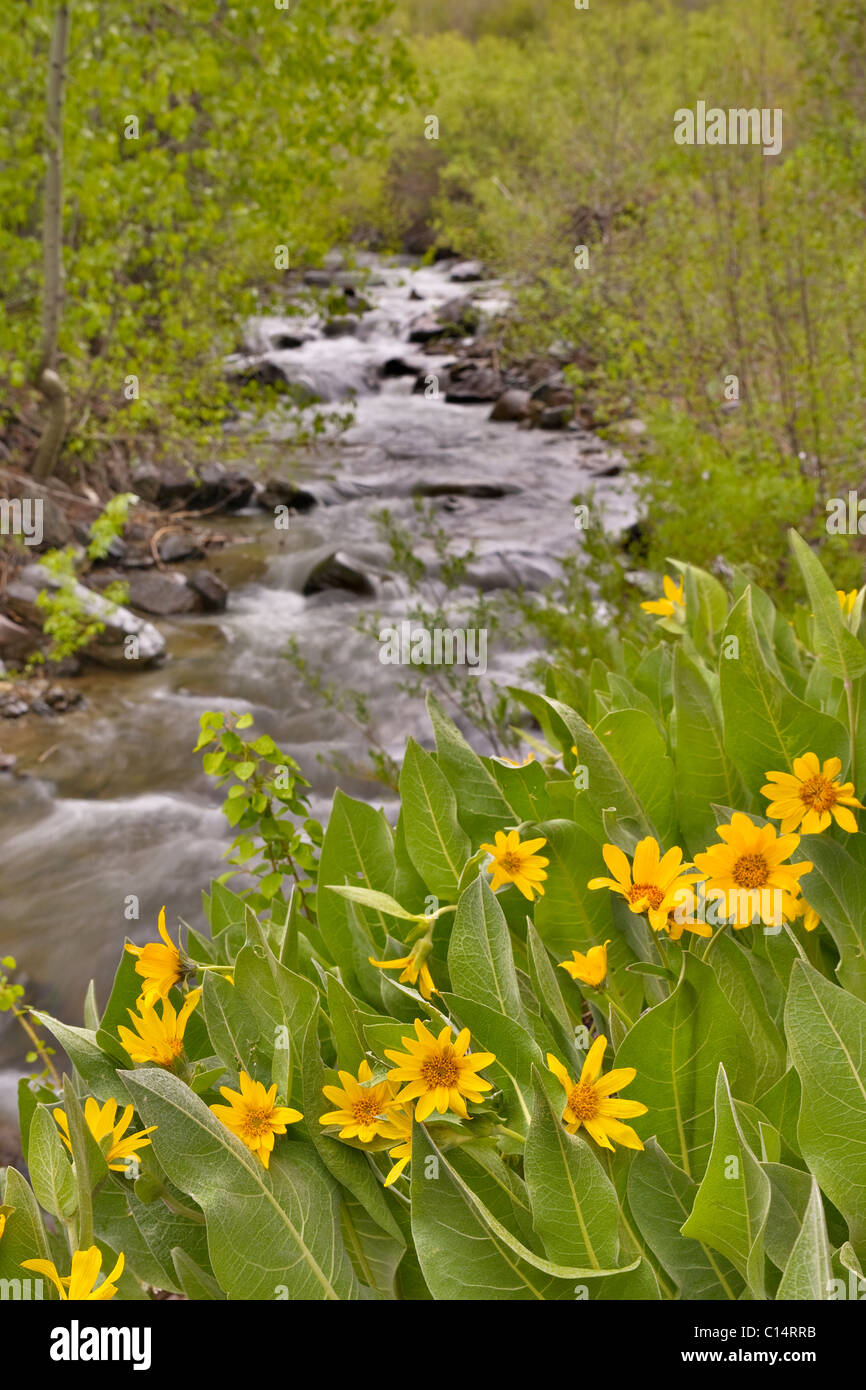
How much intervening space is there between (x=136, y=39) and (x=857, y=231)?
4650 mm

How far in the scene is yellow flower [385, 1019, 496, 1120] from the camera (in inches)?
27.2

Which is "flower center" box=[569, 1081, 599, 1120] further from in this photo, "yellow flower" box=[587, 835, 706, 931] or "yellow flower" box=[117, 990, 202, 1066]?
"yellow flower" box=[117, 990, 202, 1066]

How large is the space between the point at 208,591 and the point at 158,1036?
22.5 feet

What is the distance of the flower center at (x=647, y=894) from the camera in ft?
2.85

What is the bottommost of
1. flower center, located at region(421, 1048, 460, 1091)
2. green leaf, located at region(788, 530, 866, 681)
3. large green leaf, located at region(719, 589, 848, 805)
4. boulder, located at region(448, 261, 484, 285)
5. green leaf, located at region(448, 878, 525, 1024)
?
flower center, located at region(421, 1048, 460, 1091)

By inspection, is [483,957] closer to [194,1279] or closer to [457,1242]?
[457,1242]

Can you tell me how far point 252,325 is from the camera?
12.7m

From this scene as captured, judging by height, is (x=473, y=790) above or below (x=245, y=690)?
below

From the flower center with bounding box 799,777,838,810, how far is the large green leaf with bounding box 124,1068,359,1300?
567mm

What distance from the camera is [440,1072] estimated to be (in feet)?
2.31

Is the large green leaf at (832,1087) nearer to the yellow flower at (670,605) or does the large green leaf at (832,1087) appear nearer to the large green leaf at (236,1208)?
the large green leaf at (236,1208)

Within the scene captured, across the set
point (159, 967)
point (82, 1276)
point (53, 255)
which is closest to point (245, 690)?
point (53, 255)

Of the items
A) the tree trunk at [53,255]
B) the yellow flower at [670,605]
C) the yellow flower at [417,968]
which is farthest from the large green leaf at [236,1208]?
the tree trunk at [53,255]

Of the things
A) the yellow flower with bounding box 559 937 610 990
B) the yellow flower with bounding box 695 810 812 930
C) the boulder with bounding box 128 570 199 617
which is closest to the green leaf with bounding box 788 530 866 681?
the yellow flower with bounding box 695 810 812 930
